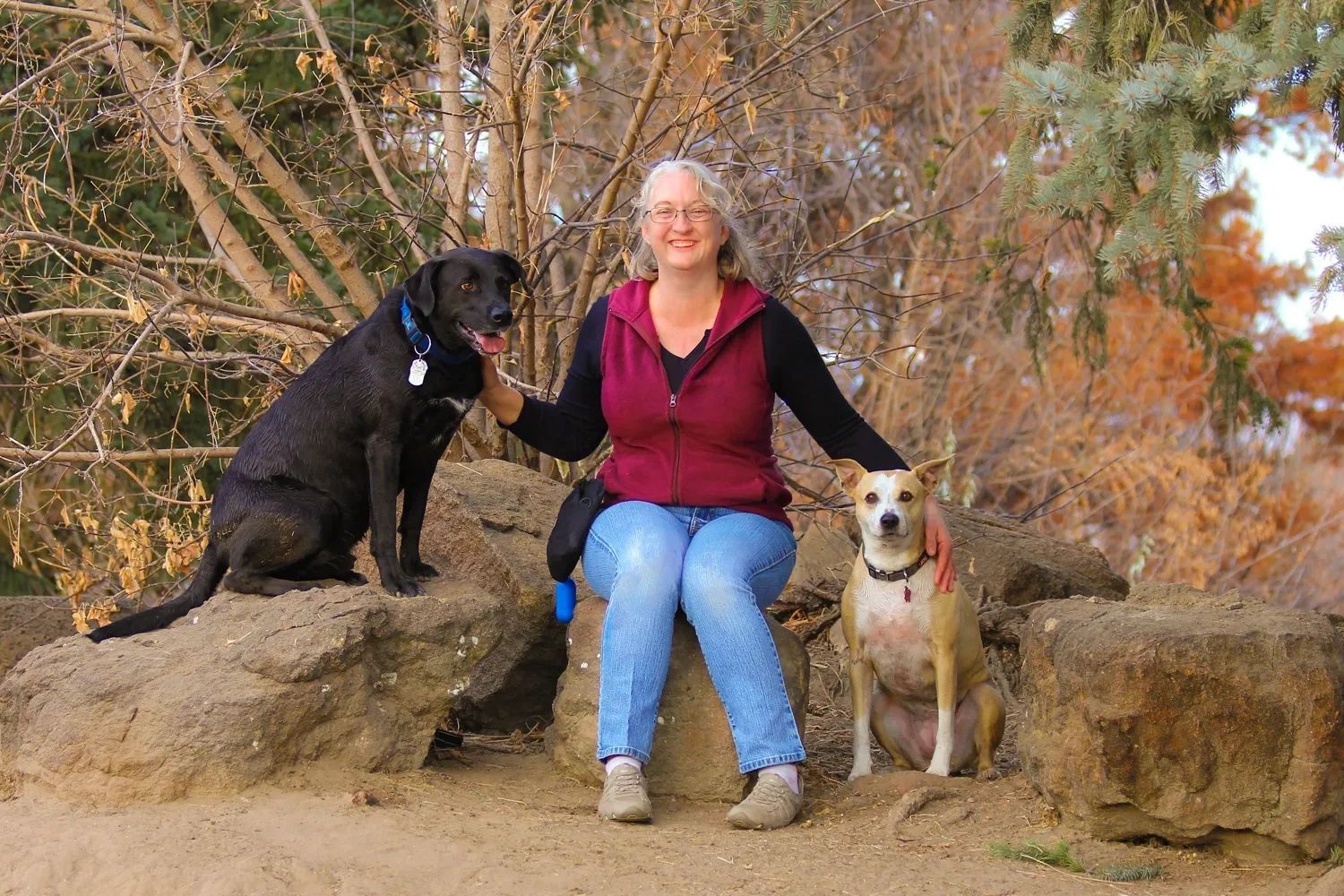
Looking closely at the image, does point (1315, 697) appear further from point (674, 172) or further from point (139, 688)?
point (139, 688)

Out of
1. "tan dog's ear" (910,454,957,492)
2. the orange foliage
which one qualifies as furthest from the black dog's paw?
the orange foliage

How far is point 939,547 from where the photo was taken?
445 centimetres

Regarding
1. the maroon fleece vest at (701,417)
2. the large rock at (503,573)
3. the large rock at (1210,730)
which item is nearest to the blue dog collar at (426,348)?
the maroon fleece vest at (701,417)

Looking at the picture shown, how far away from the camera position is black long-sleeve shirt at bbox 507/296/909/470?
14.4 ft

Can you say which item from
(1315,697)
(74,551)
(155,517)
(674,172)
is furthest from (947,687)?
(74,551)

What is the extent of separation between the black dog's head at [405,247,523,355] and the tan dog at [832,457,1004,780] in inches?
48.3

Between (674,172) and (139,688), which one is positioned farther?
(674,172)

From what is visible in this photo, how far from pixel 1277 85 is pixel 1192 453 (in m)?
10.7

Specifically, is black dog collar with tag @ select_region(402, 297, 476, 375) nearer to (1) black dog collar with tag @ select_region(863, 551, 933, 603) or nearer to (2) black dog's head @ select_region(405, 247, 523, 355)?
(2) black dog's head @ select_region(405, 247, 523, 355)

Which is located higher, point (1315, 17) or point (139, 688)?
point (1315, 17)

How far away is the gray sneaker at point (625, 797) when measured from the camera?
384cm

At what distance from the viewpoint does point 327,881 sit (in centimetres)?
332

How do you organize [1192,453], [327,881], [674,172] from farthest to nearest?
[1192,453] → [674,172] → [327,881]

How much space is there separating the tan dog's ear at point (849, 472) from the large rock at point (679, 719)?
1.82 ft
